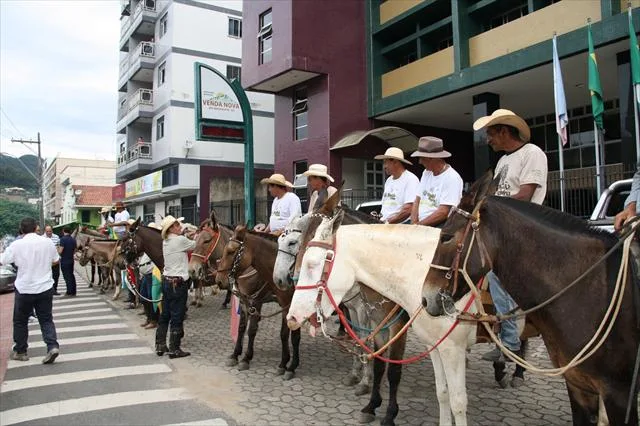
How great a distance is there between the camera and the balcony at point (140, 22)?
29.1m

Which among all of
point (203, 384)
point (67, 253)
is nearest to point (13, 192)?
point (67, 253)

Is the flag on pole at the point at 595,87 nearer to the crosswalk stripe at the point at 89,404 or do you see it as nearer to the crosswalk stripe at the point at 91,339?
the crosswalk stripe at the point at 89,404

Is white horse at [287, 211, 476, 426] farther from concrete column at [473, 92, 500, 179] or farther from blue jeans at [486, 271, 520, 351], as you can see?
concrete column at [473, 92, 500, 179]

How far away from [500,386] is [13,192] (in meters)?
87.2

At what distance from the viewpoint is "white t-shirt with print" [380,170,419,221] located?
549 cm

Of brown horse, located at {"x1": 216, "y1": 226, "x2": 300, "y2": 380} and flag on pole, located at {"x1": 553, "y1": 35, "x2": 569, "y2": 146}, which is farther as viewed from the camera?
flag on pole, located at {"x1": 553, "y1": 35, "x2": 569, "y2": 146}

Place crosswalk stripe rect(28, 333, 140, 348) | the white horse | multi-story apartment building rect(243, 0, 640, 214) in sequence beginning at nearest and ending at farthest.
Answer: the white horse < crosswalk stripe rect(28, 333, 140, 348) < multi-story apartment building rect(243, 0, 640, 214)

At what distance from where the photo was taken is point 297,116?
750 inches

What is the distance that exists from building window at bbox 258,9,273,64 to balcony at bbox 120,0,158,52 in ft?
46.2

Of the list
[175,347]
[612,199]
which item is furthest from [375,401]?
[612,199]

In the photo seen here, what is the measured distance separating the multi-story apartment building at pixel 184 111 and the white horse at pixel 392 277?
2149 centimetres

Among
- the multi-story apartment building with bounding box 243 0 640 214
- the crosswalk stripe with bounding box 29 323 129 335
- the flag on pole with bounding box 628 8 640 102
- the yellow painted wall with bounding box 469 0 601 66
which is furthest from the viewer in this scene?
the multi-story apartment building with bounding box 243 0 640 214

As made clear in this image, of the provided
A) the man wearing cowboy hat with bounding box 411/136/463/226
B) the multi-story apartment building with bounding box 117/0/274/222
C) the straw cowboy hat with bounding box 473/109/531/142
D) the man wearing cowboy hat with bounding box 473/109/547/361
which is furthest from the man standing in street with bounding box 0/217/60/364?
the multi-story apartment building with bounding box 117/0/274/222

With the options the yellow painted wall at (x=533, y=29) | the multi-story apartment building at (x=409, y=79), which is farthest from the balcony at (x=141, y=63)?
the yellow painted wall at (x=533, y=29)
